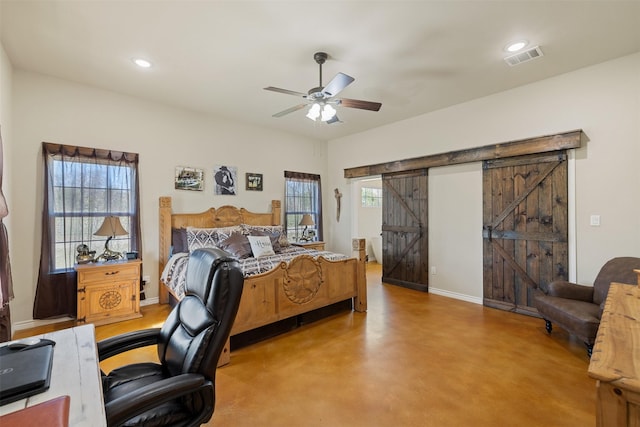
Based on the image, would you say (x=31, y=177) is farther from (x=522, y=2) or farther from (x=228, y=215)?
(x=522, y=2)

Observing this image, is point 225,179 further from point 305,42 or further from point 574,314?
point 574,314

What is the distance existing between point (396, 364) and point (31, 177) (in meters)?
4.41

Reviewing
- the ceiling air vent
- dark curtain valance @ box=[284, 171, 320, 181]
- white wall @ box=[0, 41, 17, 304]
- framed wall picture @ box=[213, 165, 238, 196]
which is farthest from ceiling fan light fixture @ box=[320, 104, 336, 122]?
white wall @ box=[0, 41, 17, 304]

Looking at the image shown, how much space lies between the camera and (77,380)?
0.96 metres

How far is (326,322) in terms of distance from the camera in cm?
341

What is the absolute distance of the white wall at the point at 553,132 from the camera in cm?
295

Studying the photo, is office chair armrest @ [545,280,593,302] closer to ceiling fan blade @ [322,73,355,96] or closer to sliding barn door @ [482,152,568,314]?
sliding barn door @ [482,152,568,314]

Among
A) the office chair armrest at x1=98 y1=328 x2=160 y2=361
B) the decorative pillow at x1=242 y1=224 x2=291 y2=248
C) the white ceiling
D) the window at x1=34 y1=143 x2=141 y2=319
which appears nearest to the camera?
the office chair armrest at x1=98 y1=328 x2=160 y2=361

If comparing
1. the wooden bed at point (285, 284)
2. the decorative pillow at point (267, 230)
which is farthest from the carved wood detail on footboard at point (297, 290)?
the decorative pillow at point (267, 230)

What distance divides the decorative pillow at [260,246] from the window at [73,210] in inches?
61.6

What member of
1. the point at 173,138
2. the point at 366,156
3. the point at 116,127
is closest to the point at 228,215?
the point at 173,138

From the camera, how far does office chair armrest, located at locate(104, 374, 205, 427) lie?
95 cm

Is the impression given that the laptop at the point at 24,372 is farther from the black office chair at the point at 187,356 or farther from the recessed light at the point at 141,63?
the recessed light at the point at 141,63

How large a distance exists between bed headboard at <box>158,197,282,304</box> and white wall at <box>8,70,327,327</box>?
10 cm
